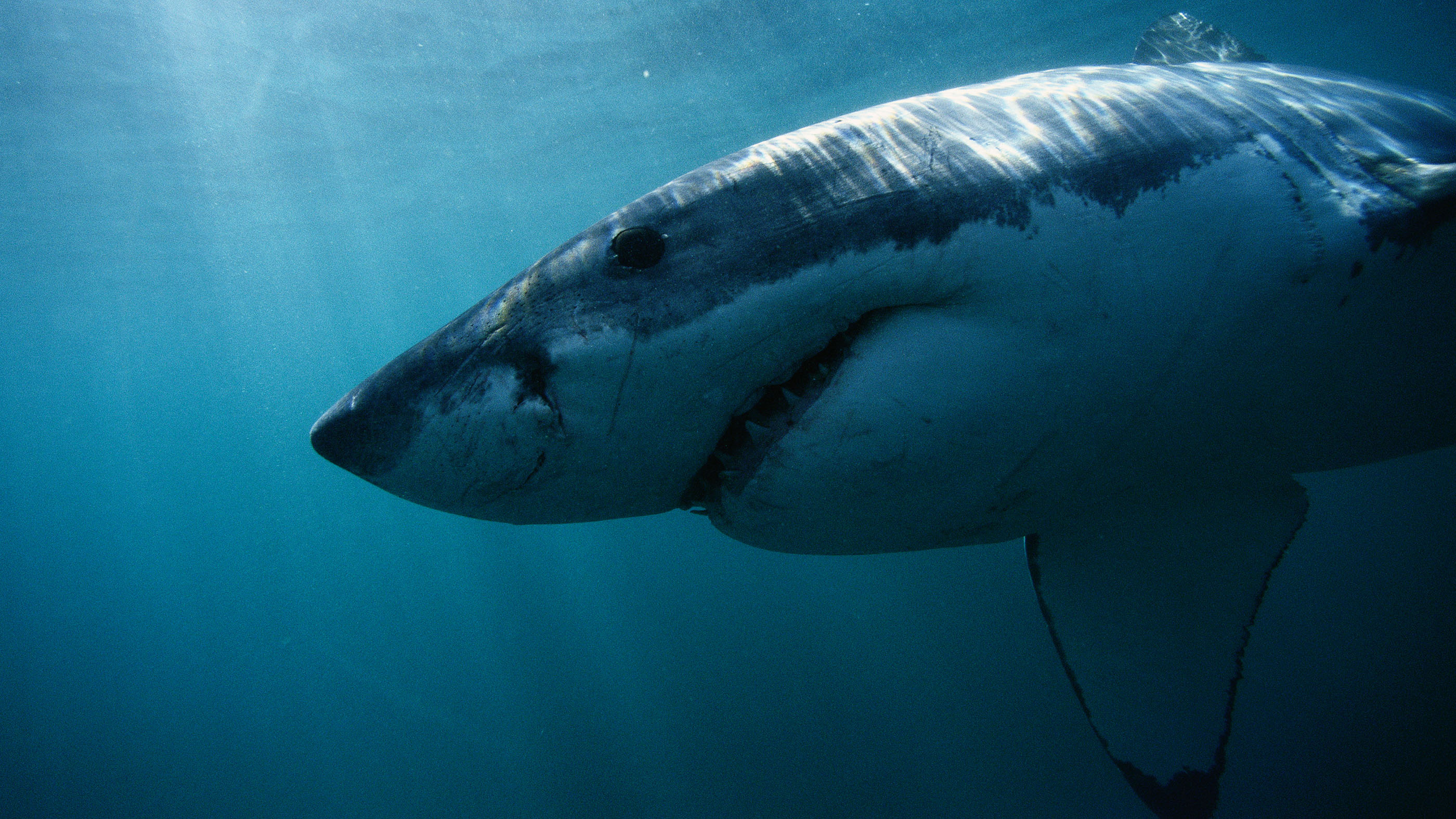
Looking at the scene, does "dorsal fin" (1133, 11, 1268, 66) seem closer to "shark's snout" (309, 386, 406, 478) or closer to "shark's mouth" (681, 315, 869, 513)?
"shark's mouth" (681, 315, 869, 513)

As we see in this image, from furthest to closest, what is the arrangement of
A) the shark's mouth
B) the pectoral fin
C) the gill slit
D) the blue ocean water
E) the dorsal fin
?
the blue ocean water → the dorsal fin → the pectoral fin → the shark's mouth → the gill slit

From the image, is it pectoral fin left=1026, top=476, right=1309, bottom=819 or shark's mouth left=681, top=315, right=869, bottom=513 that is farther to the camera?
pectoral fin left=1026, top=476, right=1309, bottom=819

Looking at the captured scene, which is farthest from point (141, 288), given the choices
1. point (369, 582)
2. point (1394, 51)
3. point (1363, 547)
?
point (1394, 51)

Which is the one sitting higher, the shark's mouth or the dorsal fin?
the dorsal fin

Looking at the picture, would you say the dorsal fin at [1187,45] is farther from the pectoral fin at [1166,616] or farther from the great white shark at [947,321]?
the pectoral fin at [1166,616]

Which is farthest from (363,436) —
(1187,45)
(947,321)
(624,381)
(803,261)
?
(1187,45)

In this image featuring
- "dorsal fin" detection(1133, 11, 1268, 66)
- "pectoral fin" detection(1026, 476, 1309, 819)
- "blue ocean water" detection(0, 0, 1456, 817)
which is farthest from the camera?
"blue ocean water" detection(0, 0, 1456, 817)

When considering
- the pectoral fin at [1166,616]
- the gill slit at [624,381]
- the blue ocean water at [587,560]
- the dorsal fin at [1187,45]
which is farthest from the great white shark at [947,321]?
the blue ocean water at [587,560]

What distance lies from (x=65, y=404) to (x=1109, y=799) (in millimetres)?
65611

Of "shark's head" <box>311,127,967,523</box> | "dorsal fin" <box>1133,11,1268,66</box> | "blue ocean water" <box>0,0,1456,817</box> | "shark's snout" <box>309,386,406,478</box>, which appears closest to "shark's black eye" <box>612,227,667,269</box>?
"shark's head" <box>311,127,967,523</box>

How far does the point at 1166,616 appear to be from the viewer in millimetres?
A: 2453

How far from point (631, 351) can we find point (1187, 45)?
15.3 feet

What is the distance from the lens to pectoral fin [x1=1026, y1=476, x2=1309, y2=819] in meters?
2.31

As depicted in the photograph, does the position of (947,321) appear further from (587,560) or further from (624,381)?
(587,560)
